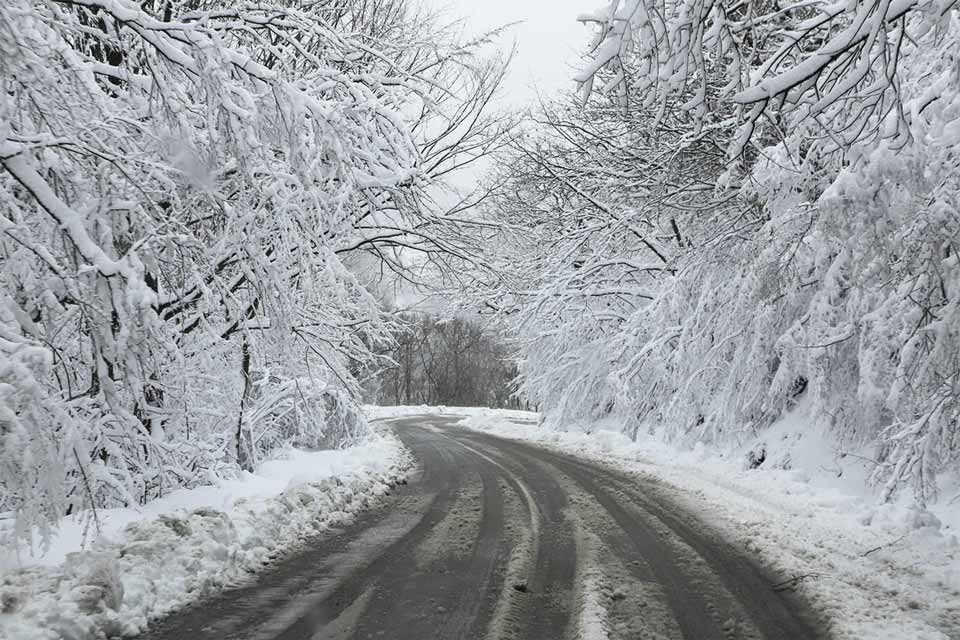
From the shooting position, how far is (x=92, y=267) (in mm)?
3281

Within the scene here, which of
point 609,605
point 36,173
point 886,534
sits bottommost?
point 609,605

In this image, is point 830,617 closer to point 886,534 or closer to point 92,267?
point 886,534

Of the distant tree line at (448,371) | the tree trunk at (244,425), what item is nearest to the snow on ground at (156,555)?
the tree trunk at (244,425)

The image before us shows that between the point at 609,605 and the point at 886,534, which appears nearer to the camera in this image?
the point at 609,605

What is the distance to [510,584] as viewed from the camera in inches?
196

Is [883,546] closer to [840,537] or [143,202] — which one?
[840,537]

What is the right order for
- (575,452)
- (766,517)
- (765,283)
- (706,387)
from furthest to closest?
(575,452) → (706,387) → (765,283) → (766,517)

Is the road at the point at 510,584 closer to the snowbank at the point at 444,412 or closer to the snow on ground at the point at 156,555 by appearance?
the snow on ground at the point at 156,555

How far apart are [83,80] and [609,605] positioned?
484 cm

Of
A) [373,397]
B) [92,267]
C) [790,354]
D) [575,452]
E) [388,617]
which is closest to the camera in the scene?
[92,267]

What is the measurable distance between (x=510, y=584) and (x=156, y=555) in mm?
2756

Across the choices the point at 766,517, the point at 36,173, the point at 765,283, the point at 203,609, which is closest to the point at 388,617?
the point at 203,609

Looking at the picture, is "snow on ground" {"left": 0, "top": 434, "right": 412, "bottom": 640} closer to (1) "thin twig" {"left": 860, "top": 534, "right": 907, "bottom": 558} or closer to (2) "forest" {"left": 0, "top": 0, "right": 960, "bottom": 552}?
(2) "forest" {"left": 0, "top": 0, "right": 960, "bottom": 552}

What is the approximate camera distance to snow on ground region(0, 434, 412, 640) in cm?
375
